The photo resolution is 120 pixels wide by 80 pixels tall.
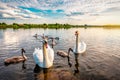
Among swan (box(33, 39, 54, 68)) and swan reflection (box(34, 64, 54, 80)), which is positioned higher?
swan (box(33, 39, 54, 68))

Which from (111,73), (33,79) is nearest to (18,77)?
(33,79)

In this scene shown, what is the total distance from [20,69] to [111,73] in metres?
8.12

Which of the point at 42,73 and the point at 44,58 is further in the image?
the point at 44,58

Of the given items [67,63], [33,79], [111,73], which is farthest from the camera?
[67,63]

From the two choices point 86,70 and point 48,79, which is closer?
point 48,79

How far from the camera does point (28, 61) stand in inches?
768

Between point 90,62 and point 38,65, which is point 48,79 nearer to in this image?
point 38,65

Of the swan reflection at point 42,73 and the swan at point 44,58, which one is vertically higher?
the swan at point 44,58

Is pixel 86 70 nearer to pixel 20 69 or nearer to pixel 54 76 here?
pixel 54 76

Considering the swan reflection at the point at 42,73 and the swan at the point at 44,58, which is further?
the swan at the point at 44,58

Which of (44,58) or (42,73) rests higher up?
(44,58)

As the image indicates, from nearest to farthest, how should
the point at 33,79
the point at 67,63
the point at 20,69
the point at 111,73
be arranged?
1. the point at 33,79
2. the point at 111,73
3. the point at 20,69
4. the point at 67,63

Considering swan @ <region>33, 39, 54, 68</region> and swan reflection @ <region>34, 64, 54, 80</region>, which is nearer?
swan reflection @ <region>34, 64, 54, 80</region>

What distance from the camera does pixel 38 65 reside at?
56.7 ft
